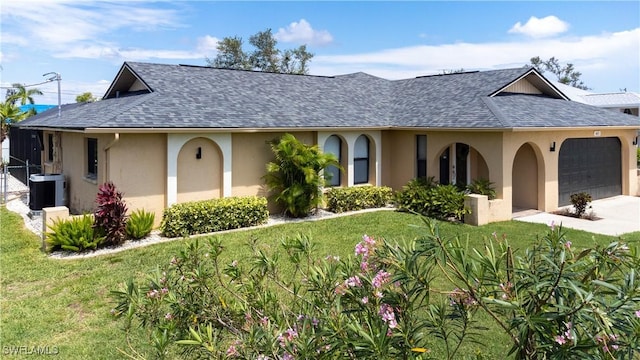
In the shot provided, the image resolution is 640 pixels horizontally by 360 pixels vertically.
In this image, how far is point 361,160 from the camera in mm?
19172

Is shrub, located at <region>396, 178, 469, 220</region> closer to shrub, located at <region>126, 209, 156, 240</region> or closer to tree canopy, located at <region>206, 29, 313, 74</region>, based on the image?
shrub, located at <region>126, 209, 156, 240</region>

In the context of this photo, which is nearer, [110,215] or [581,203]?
[110,215]

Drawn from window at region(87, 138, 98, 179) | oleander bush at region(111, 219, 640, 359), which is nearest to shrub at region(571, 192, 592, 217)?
oleander bush at region(111, 219, 640, 359)

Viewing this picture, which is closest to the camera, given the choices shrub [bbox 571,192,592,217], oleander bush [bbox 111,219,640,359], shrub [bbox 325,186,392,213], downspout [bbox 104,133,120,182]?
oleander bush [bbox 111,219,640,359]

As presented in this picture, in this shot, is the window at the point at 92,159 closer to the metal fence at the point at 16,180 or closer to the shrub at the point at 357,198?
the metal fence at the point at 16,180

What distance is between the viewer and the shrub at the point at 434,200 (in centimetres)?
1536

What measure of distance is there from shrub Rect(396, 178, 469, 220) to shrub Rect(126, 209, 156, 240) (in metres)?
8.60

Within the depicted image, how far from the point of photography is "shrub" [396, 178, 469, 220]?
1536 centimetres

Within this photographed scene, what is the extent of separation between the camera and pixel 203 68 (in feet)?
63.1

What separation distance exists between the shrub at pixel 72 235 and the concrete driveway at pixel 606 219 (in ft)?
45.1

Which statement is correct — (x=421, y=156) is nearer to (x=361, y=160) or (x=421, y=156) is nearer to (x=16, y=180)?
(x=361, y=160)

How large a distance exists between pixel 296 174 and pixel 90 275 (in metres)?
7.75

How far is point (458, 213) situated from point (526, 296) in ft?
42.1

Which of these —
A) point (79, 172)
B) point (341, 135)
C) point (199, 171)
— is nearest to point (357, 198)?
point (341, 135)
